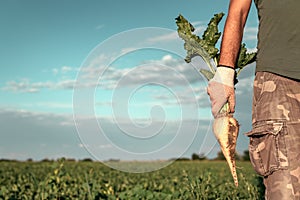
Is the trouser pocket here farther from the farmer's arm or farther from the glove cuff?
the farmer's arm

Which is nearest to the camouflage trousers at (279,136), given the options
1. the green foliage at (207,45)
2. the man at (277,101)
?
the man at (277,101)

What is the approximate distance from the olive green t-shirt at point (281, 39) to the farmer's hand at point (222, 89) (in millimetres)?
249

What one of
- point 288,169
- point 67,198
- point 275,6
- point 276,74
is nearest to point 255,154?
point 288,169

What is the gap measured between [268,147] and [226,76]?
580 millimetres

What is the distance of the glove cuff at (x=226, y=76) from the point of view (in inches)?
132

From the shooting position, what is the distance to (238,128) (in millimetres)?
3734

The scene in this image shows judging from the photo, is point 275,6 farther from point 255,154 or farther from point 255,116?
point 255,154

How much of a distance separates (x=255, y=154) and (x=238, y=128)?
0.57 meters

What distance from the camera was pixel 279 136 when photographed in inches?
120

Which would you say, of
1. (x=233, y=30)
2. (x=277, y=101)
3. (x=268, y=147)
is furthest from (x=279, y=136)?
(x=233, y=30)

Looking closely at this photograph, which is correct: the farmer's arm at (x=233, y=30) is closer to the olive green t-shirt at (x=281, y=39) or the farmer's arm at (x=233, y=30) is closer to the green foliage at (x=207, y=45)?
the olive green t-shirt at (x=281, y=39)

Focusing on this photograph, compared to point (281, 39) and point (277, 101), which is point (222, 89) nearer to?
point (277, 101)

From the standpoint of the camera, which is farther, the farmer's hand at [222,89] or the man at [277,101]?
the farmer's hand at [222,89]

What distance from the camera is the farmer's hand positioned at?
336 centimetres
